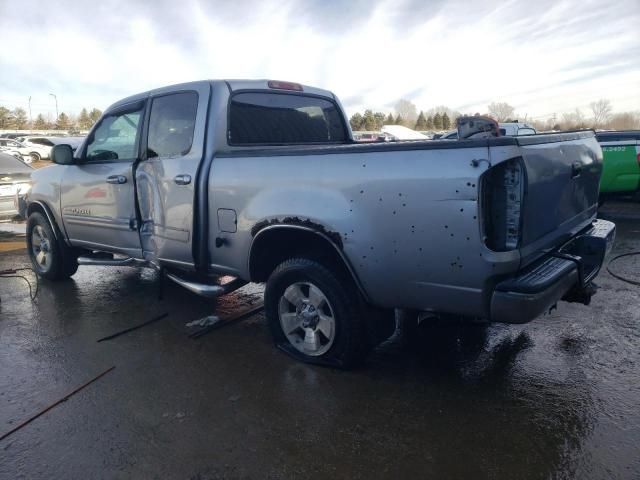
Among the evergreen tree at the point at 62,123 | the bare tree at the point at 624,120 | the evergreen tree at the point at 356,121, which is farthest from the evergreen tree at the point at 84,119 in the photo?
the bare tree at the point at 624,120

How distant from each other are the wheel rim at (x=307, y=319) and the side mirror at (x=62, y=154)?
9.51ft

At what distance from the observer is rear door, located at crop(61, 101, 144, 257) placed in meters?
4.68

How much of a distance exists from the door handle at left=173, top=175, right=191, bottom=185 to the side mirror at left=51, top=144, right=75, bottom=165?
1.66 metres

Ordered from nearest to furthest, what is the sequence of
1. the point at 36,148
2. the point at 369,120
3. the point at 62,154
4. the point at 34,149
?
1. the point at 62,154
2. the point at 34,149
3. the point at 36,148
4. the point at 369,120

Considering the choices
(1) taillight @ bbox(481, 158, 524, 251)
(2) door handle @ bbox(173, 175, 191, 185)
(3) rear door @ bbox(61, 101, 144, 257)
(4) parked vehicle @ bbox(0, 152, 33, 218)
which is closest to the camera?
A: (1) taillight @ bbox(481, 158, 524, 251)

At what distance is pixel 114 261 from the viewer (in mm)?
5016

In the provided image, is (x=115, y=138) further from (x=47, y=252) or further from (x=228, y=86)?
(x=47, y=252)

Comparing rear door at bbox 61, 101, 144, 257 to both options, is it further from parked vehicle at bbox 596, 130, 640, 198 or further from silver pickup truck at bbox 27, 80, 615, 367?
parked vehicle at bbox 596, 130, 640, 198

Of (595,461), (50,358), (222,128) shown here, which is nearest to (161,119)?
(222,128)

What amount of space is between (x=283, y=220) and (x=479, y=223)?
4.33 feet

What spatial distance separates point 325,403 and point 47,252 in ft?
14.4

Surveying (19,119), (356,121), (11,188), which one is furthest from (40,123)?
(11,188)

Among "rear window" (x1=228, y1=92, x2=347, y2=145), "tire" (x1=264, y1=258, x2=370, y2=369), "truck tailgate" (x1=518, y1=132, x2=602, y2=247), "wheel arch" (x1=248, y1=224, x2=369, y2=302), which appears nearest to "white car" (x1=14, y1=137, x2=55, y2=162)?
"rear window" (x1=228, y1=92, x2=347, y2=145)

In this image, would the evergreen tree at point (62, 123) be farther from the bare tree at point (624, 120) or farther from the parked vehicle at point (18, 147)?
the bare tree at point (624, 120)
